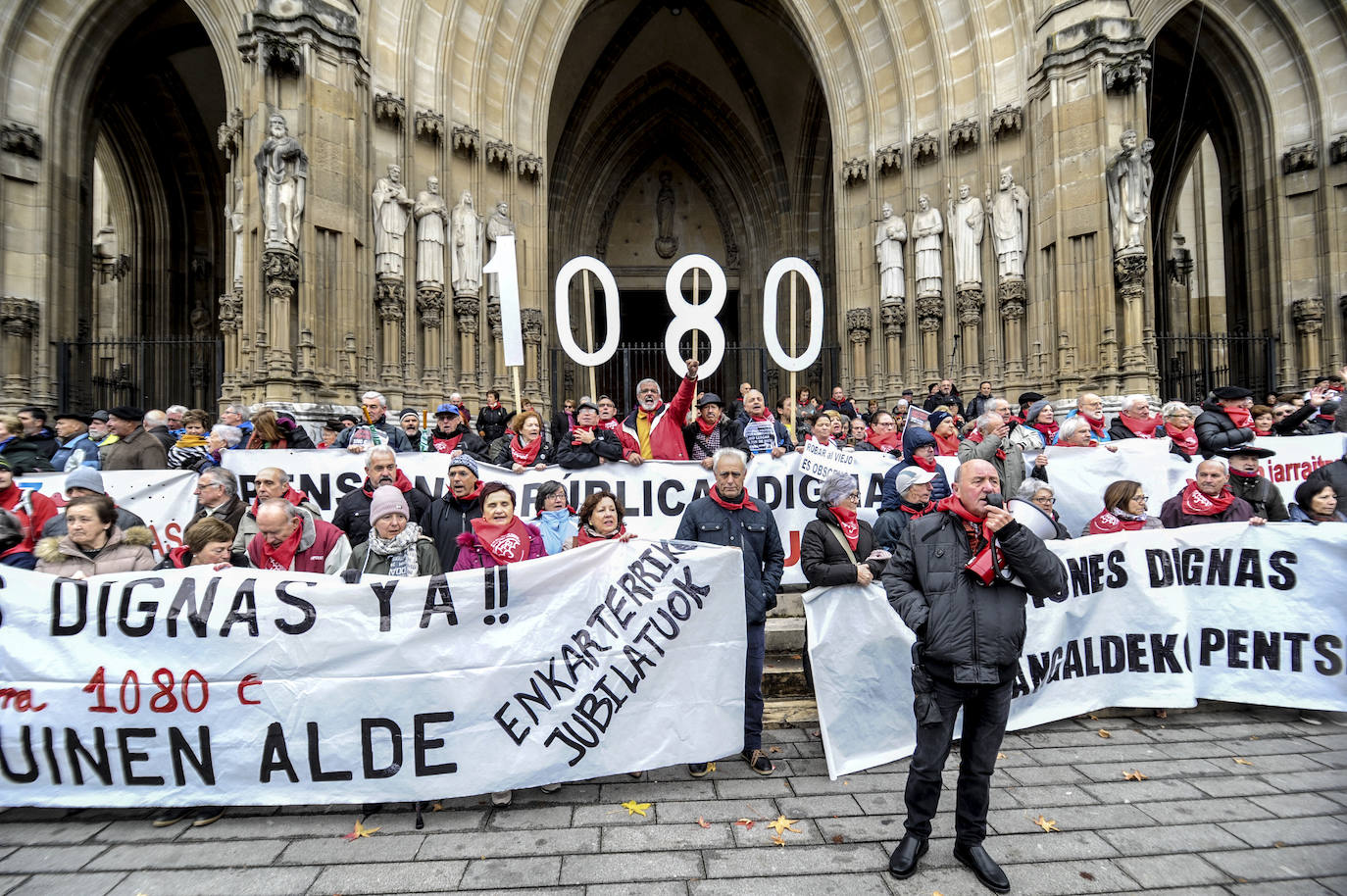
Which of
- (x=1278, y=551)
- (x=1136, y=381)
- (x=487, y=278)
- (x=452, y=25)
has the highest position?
(x=452, y=25)

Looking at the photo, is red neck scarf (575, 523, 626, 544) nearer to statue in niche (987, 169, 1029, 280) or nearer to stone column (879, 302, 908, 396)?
stone column (879, 302, 908, 396)

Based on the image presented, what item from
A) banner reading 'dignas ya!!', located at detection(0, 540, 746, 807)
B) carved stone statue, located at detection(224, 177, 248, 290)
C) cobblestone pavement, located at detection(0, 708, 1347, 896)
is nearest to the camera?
cobblestone pavement, located at detection(0, 708, 1347, 896)

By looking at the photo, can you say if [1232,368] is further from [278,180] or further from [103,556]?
[103,556]

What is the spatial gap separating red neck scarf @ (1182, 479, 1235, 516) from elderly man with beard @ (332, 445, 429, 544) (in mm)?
5960

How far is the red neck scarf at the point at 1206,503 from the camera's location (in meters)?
5.49

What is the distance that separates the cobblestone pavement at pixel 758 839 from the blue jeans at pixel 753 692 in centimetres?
21

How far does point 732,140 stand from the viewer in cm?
2323

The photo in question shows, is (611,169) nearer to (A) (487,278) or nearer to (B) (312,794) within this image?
(A) (487,278)

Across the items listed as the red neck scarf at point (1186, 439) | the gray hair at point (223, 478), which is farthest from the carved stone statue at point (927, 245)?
the gray hair at point (223, 478)

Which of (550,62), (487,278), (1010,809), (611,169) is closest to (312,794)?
(1010,809)

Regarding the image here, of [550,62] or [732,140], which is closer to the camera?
[550,62]

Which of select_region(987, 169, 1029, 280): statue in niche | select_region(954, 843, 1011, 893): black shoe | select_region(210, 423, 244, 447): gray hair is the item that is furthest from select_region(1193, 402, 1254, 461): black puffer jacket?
select_region(210, 423, 244, 447): gray hair

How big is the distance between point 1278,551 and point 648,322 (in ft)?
70.9

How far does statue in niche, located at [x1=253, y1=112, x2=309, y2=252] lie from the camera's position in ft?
37.4
